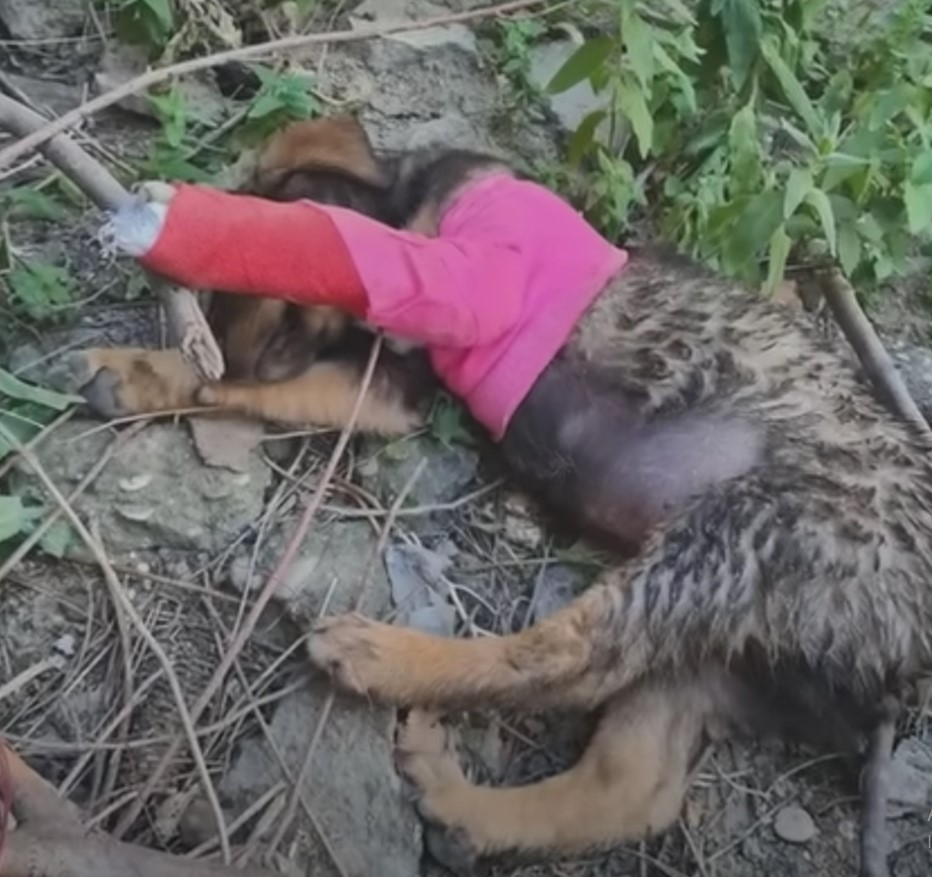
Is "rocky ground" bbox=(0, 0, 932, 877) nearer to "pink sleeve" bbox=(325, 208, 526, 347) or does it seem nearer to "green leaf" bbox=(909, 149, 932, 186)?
"pink sleeve" bbox=(325, 208, 526, 347)

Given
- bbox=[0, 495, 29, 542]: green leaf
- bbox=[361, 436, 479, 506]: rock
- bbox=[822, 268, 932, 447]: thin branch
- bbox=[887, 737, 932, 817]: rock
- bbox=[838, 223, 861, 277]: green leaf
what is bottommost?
bbox=[887, 737, 932, 817]: rock

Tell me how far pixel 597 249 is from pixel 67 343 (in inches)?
42.3

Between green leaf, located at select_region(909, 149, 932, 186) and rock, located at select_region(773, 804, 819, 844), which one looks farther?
green leaf, located at select_region(909, 149, 932, 186)

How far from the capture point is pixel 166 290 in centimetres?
290

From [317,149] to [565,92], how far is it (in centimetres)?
95

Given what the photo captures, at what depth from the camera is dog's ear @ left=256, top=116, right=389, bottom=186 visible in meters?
3.40

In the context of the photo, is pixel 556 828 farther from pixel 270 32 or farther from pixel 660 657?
pixel 270 32

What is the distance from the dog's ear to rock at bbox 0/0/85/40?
37.5 inches

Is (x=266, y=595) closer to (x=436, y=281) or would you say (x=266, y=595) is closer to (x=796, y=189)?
(x=436, y=281)

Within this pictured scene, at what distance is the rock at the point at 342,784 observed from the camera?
291 cm

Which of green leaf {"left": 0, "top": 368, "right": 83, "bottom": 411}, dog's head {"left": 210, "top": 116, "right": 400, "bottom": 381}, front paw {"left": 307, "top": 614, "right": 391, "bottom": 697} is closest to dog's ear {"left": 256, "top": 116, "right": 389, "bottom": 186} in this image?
dog's head {"left": 210, "top": 116, "right": 400, "bottom": 381}

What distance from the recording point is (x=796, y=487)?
3.16m

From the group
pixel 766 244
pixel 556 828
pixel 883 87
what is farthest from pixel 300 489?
pixel 883 87

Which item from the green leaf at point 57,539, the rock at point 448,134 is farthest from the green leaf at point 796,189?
the green leaf at point 57,539
